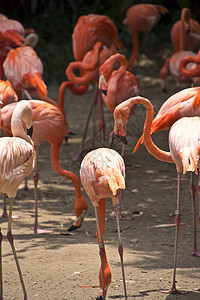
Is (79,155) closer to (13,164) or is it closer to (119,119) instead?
(119,119)

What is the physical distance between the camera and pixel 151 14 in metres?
9.26

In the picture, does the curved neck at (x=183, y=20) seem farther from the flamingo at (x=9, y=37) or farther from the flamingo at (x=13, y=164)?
the flamingo at (x=13, y=164)

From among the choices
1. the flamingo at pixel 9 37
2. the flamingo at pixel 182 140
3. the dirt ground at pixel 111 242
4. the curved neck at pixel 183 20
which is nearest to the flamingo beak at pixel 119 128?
the flamingo at pixel 182 140

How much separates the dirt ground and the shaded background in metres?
4.08

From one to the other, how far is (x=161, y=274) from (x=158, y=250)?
0.50 m

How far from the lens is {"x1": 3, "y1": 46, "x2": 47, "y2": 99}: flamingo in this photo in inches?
234

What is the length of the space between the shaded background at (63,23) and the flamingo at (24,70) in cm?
431

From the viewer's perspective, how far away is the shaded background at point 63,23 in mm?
10703

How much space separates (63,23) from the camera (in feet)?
38.1

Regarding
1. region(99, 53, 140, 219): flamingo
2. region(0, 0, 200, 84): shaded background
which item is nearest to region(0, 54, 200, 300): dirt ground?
region(99, 53, 140, 219): flamingo

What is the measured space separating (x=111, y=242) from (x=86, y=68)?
270 centimetres

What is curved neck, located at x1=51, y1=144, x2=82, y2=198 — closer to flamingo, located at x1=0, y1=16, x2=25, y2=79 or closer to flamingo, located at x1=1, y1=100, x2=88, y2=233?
flamingo, located at x1=1, y1=100, x2=88, y2=233

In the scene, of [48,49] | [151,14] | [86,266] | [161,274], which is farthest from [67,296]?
[48,49]

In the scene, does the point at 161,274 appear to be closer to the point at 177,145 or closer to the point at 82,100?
the point at 177,145
